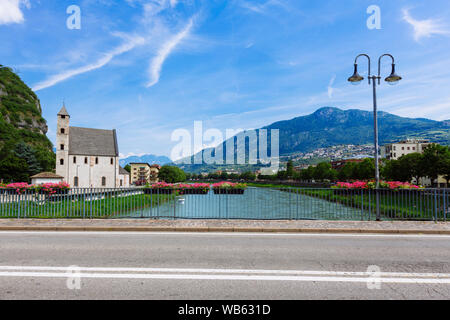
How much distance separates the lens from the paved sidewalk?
9.46 m

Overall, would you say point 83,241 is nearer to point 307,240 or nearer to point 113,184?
point 307,240

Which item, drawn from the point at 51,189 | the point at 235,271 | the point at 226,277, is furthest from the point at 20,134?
the point at 226,277

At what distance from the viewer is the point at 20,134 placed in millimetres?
103312

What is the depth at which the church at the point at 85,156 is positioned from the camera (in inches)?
2702

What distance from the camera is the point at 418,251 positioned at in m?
6.90

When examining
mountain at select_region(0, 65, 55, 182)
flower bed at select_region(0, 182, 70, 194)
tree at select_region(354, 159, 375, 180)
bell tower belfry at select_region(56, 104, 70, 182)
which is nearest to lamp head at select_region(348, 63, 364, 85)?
flower bed at select_region(0, 182, 70, 194)

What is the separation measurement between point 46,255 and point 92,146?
7705 cm

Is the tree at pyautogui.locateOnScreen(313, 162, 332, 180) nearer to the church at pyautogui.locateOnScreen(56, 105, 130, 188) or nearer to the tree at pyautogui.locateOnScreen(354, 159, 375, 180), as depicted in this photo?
the tree at pyautogui.locateOnScreen(354, 159, 375, 180)

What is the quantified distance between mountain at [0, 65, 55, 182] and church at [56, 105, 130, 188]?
31.2 feet

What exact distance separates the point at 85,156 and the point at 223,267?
77.0 m

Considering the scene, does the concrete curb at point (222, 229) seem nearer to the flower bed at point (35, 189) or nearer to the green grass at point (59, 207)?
the green grass at point (59, 207)

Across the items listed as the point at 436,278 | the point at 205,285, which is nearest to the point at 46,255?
the point at 205,285

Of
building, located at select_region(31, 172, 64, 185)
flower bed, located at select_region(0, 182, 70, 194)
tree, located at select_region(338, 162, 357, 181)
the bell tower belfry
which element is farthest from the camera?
tree, located at select_region(338, 162, 357, 181)

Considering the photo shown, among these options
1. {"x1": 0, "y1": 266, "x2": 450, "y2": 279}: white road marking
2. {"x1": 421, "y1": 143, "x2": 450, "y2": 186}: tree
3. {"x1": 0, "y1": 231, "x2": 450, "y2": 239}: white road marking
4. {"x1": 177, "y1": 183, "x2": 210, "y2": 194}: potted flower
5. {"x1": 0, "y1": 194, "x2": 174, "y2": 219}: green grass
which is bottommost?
{"x1": 0, "y1": 231, "x2": 450, "y2": 239}: white road marking
